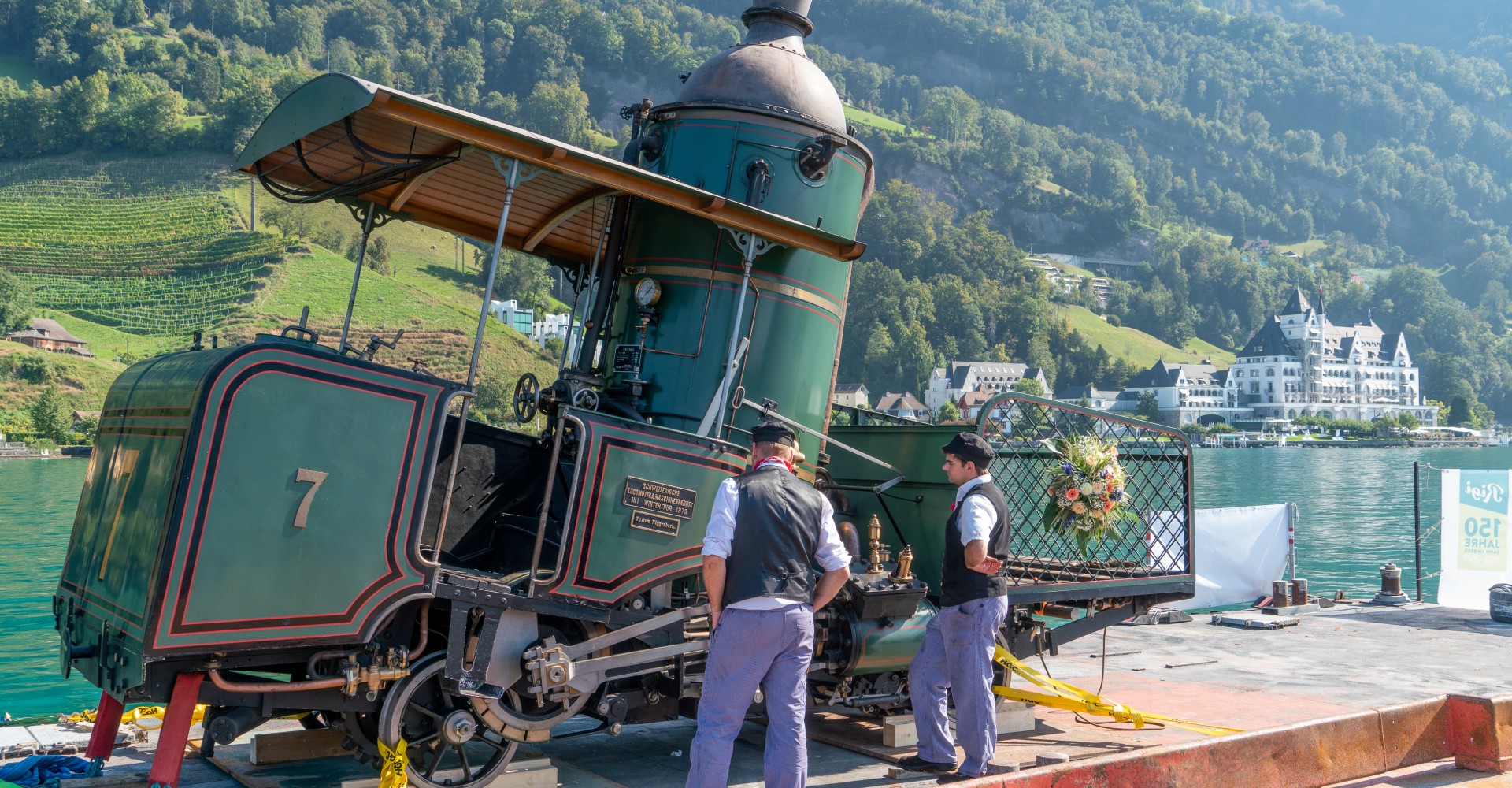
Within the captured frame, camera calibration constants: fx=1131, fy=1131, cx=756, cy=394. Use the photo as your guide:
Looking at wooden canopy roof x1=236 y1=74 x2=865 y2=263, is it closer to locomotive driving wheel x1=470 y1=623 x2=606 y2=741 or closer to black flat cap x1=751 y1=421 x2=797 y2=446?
black flat cap x1=751 y1=421 x2=797 y2=446

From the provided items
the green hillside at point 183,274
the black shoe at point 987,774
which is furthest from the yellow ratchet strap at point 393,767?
the green hillside at point 183,274

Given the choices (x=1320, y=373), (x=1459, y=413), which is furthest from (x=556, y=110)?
(x=1459, y=413)

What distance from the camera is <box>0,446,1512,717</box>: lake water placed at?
61.2 ft

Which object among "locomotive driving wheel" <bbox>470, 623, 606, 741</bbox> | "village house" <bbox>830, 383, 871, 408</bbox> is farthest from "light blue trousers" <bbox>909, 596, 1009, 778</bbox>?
"village house" <bbox>830, 383, 871, 408</bbox>

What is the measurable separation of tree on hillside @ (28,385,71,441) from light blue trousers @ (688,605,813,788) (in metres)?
90.4

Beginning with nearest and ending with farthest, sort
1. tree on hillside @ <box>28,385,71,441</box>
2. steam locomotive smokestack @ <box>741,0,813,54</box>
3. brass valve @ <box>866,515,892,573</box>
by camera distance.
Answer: brass valve @ <box>866,515,892,573</box> → steam locomotive smokestack @ <box>741,0,813,54</box> → tree on hillside @ <box>28,385,71,441</box>

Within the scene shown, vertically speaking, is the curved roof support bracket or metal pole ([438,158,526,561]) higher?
the curved roof support bracket

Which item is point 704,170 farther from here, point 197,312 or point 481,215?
point 197,312

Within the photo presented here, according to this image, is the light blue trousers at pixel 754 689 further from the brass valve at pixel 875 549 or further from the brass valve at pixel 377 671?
the brass valve at pixel 875 549

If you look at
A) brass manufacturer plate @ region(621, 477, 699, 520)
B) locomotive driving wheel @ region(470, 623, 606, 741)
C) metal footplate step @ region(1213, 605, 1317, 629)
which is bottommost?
locomotive driving wheel @ region(470, 623, 606, 741)

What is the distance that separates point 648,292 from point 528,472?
1481mm

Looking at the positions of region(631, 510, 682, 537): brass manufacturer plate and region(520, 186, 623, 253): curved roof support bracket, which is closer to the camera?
region(631, 510, 682, 537): brass manufacturer plate

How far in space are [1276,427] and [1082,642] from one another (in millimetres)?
166593

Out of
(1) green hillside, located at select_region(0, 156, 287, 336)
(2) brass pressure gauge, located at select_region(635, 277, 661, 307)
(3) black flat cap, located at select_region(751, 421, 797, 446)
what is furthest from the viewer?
(1) green hillside, located at select_region(0, 156, 287, 336)
